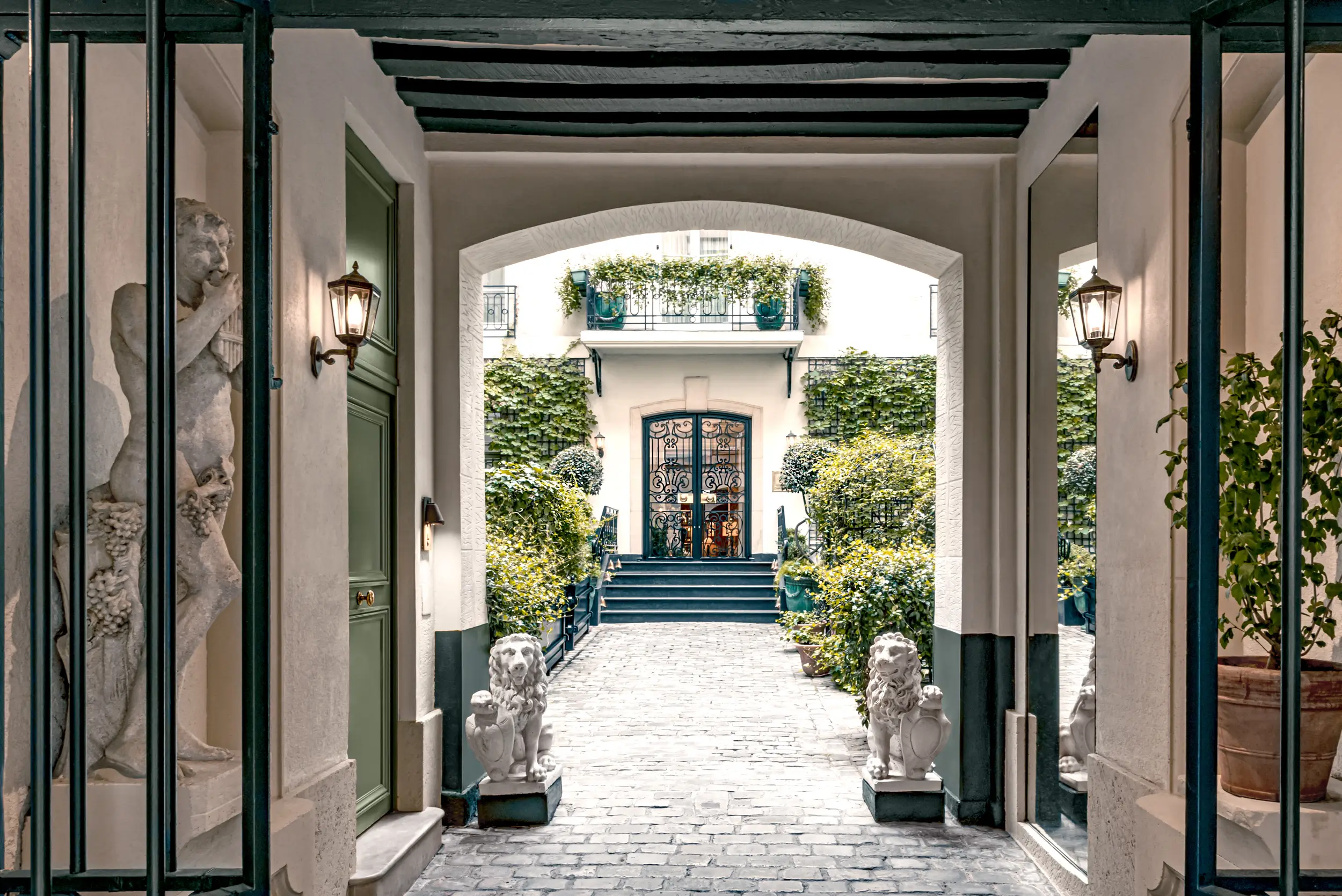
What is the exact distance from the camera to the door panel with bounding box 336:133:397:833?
4648 mm

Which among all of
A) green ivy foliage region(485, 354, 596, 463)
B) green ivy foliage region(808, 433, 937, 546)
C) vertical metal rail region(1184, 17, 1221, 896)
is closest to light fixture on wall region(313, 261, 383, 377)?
vertical metal rail region(1184, 17, 1221, 896)

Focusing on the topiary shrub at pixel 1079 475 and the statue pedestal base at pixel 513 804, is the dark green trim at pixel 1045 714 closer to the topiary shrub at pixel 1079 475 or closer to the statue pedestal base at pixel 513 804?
the topiary shrub at pixel 1079 475

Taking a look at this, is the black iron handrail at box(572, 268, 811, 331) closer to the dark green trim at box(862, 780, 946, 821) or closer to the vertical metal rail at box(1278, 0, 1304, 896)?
the dark green trim at box(862, 780, 946, 821)

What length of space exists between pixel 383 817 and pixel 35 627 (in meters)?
3.77

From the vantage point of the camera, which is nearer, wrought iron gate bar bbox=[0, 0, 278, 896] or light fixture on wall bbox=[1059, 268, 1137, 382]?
wrought iron gate bar bbox=[0, 0, 278, 896]

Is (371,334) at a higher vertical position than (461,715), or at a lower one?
higher

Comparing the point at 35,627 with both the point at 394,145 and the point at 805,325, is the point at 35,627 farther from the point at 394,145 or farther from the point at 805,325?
the point at 805,325

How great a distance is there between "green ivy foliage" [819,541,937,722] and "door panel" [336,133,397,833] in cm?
313

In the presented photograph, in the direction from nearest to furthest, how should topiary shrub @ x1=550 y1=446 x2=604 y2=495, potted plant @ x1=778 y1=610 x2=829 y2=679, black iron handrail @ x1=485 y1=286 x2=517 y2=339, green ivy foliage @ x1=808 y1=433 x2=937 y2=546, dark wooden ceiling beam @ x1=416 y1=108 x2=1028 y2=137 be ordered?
dark wooden ceiling beam @ x1=416 y1=108 x2=1028 y2=137, potted plant @ x1=778 y1=610 x2=829 y2=679, green ivy foliage @ x1=808 y1=433 x2=937 y2=546, topiary shrub @ x1=550 y1=446 x2=604 y2=495, black iron handrail @ x1=485 y1=286 x2=517 y2=339

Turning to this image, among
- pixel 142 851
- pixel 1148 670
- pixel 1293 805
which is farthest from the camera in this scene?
pixel 1148 670

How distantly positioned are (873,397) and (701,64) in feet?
35.0

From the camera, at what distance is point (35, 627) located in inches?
62.9

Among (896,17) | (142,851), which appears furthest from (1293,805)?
(142,851)

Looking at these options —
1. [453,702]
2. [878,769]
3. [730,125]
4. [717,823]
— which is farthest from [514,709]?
[730,125]
